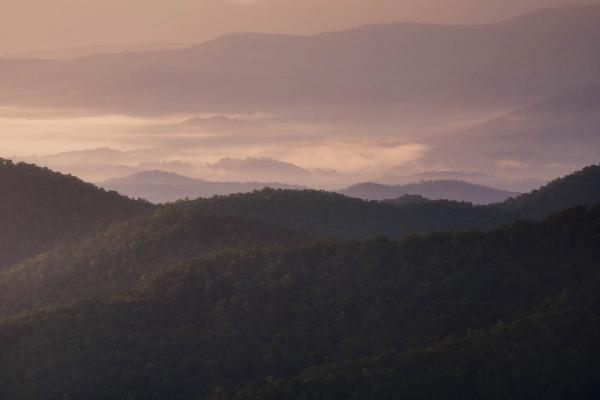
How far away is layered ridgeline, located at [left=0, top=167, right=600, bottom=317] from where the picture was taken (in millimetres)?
51812

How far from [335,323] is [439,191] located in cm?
14471

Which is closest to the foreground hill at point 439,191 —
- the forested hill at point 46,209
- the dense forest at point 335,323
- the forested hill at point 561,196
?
the forested hill at point 561,196

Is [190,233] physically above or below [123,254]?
above

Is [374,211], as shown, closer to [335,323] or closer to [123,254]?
[123,254]

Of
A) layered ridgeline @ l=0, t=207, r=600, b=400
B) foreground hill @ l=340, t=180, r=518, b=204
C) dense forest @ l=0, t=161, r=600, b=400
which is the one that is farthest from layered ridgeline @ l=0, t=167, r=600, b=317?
foreground hill @ l=340, t=180, r=518, b=204

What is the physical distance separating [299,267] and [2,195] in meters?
30.2

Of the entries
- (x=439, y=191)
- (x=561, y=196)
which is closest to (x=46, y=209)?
(x=561, y=196)

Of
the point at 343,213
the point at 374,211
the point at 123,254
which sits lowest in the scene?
the point at 123,254

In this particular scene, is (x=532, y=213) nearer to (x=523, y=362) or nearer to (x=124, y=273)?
(x=124, y=273)

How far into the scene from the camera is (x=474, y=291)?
38906 millimetres

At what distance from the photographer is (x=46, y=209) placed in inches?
Answer: 2579

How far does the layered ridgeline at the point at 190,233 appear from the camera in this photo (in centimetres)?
5181

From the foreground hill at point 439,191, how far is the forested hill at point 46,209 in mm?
91717

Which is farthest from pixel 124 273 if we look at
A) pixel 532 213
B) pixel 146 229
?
pixel 532 213
